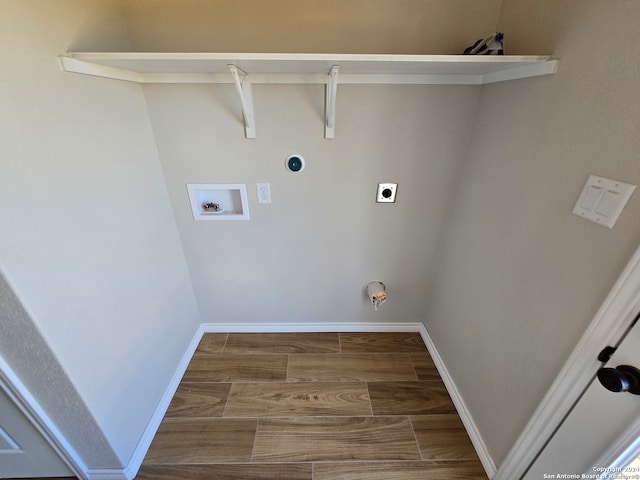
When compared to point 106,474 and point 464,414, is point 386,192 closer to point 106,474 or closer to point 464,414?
point 464,414

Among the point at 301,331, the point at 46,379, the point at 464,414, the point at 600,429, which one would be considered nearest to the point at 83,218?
the point at 46,379

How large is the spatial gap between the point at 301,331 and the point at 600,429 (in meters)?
1.55

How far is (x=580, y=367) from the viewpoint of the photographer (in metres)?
0.80

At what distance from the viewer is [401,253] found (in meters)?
1.71

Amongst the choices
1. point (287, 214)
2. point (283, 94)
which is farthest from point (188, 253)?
point (283, 94)

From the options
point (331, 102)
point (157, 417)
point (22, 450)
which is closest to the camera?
point (22, 450)

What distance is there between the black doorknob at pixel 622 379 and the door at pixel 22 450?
1.85 meters

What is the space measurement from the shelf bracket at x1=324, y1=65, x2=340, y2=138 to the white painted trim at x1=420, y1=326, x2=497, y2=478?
154 centimetres

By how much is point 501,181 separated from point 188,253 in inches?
68.8

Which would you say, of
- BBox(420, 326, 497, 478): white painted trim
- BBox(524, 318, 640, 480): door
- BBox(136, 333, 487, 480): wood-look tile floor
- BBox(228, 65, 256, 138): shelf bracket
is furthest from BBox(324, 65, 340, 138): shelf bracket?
BBox(420, 326, 497, 478): white painted trim

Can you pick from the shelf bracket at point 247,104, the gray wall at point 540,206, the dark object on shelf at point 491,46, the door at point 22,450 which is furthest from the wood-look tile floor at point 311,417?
the dark object on shelf at point 491,46

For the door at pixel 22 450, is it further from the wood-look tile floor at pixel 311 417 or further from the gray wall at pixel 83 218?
the wood-look tile floor at pixel 311 417

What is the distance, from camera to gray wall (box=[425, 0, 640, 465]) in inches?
28.3

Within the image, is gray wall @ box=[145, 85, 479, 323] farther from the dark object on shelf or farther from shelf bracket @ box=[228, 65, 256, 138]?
the dark object on shelf
